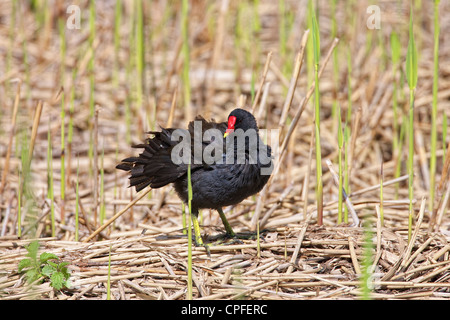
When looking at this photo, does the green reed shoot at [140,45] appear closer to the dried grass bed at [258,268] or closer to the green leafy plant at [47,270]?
the dried grass bed at [258,268]

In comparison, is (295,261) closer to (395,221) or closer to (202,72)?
(395,221)

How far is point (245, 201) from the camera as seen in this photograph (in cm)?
432

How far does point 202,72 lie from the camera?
615cm

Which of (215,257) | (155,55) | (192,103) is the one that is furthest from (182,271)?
(155,55)

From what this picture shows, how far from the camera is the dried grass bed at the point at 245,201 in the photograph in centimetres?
298

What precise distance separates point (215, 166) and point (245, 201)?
41.0 inches

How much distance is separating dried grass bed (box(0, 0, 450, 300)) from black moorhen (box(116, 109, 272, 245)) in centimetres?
32

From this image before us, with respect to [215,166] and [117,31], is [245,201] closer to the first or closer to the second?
[215,166]

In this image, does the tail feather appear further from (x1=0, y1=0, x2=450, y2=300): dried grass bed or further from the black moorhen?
(x1=0, y1=0, x2=450, y2=300): dried grass bed

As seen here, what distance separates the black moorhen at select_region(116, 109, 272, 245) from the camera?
A: 10.8ft

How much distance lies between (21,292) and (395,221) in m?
2.54

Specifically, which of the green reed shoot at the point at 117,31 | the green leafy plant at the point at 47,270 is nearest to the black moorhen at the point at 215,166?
the green leafy plant at the point at 47,270

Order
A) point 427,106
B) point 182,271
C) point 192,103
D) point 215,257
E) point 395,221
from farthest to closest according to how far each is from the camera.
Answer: point 192,103, point 427,106, point 395,221, point 215,257, point 182,271

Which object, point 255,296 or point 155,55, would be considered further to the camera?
point 155,55
